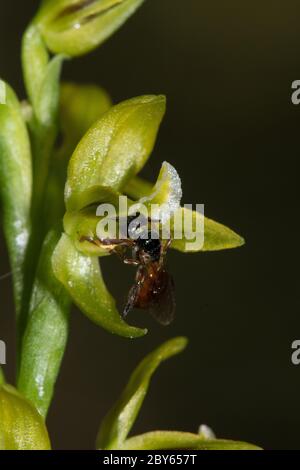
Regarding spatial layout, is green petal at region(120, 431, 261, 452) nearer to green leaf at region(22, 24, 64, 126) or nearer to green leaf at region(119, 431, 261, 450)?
green leaf at region(119, 431, 261, 450)

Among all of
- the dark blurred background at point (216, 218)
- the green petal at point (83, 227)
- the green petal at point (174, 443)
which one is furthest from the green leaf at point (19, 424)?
the dark blurred background at point (216, 218)

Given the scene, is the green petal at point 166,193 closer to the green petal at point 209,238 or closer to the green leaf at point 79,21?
the green petal at point 209,238

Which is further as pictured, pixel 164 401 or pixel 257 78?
pixel 257 78

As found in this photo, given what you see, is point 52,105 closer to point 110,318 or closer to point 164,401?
point 110,318
